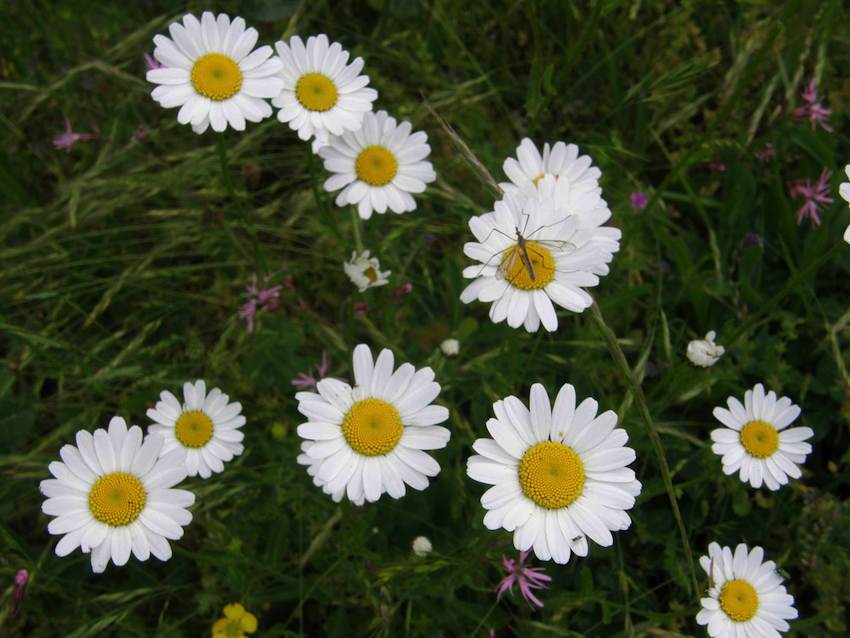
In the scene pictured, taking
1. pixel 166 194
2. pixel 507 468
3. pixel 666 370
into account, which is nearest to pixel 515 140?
pixel 666 370

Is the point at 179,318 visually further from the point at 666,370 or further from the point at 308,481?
the point at 666,370

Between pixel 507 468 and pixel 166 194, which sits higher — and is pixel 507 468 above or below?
below

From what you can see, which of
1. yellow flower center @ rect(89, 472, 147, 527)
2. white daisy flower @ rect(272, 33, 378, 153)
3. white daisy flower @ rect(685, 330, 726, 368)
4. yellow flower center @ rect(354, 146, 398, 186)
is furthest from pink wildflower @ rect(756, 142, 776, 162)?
yellow flower center @ rect(89, 472, 147, 527)

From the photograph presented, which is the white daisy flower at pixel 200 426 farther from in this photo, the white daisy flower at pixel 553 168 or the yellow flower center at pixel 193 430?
the white daisy flower at pixel 553 168

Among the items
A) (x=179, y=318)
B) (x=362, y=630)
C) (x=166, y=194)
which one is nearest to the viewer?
(x=362, y=630)

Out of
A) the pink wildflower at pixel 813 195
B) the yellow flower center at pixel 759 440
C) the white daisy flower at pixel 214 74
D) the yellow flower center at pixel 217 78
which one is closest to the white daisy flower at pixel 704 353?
the yellow flower center at pixel 759 440

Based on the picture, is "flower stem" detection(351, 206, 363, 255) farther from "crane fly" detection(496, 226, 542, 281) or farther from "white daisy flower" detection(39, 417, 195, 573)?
"white daisy flower" detection(39, 417, 195, 573)
